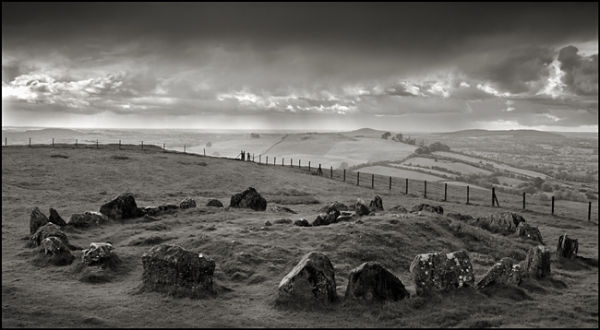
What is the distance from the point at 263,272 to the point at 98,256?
8.10 meters

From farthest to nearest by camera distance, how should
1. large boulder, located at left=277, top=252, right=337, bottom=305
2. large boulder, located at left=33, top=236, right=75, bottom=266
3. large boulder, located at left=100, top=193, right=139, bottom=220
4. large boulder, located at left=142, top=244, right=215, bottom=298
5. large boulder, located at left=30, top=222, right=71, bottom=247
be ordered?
large boulder, located at left=100, top=193, right=139, bottom=220, large boulder, located at left=30, top=222, right=71, bottom=247, large boulder, located at left=33, top=236, right=75, bottom=266, large boulder, located at left=142, top=244, right=215, bottom=298, large boulder, located at left=277, top=252, right=337, bottom=305

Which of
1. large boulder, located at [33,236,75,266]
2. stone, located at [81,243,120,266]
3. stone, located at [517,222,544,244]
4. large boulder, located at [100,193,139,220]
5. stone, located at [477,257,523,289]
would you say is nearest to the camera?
stone, located at [477,257,523,289]

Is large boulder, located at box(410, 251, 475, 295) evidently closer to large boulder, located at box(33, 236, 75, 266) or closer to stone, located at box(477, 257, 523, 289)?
stone, located at box(477, 257, 523, 289)

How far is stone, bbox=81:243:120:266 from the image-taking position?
23.6 metres

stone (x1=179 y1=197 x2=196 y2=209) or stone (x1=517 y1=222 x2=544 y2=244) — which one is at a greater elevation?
stone (x1=179 y1=197 x2=196 y2=209)

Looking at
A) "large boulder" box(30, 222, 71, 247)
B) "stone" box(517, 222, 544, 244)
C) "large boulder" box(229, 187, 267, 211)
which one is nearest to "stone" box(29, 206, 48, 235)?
"large boulder" box(30, 222, 71, 247)

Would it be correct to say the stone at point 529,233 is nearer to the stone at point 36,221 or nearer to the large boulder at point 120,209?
the large boulder at point 120,209

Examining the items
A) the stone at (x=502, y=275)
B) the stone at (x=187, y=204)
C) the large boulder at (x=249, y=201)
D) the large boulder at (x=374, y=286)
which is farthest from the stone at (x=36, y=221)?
the stone at (x=502, y=275)

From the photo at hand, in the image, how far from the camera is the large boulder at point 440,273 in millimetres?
20016

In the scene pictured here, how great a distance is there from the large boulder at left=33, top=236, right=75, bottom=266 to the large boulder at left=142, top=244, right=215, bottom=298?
637 centimetres

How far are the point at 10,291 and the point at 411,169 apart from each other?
116m

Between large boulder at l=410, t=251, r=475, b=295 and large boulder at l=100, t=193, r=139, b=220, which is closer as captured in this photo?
large boulder at l=410, t=251, r=475, b=295

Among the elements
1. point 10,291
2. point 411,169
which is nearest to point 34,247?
point 10,291

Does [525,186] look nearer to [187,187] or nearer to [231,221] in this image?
[187,187]
